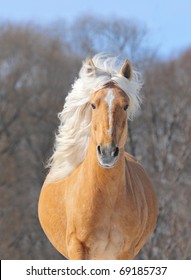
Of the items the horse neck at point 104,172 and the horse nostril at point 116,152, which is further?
the horse neck at point 104,172

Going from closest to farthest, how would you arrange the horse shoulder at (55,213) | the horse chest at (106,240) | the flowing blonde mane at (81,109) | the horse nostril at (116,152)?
the horse nostril at (116,152)
the horse chest at (106,240)
the flowing blonde mane at (81,109)
the horse shoulder at (55,213)

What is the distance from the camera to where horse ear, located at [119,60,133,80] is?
21.4 ft

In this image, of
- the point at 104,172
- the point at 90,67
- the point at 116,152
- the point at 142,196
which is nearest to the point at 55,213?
the point at 142,196

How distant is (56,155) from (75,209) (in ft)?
2.98

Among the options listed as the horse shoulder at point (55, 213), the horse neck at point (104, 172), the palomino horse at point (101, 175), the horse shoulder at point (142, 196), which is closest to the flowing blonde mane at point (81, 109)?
the palomino horse at point (101, 175)

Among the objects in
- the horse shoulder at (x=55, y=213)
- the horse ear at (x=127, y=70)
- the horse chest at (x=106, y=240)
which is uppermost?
the horse ear at (x=127, y=70)

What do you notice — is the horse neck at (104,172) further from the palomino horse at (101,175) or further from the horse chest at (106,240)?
the horse chest at (106,240)

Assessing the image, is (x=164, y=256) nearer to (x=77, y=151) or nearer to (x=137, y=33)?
(x=137, y=33)

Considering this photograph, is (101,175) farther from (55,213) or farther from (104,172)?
(55,213)

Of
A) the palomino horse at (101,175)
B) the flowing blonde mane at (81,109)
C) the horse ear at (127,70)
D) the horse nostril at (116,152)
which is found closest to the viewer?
the horse nostril at (116,152)

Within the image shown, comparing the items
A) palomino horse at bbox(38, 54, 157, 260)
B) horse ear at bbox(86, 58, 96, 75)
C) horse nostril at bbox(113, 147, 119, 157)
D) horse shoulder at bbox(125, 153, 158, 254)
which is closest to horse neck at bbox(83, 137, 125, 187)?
palomino horse at bbox(38, 54, 157, 260)

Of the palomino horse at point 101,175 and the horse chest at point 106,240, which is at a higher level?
the palomino horse at point 101,175

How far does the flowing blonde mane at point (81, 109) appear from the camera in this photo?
6.36m
